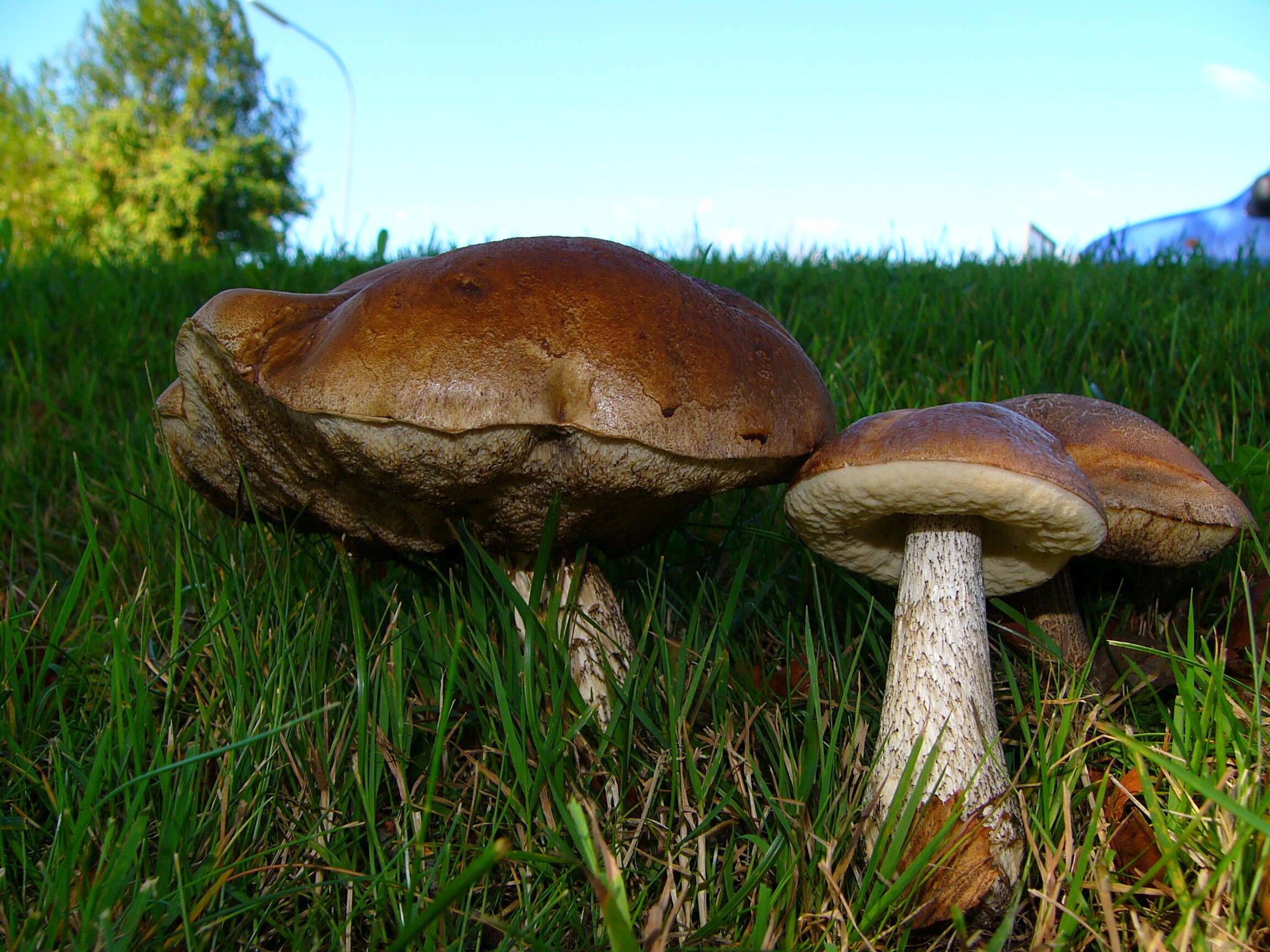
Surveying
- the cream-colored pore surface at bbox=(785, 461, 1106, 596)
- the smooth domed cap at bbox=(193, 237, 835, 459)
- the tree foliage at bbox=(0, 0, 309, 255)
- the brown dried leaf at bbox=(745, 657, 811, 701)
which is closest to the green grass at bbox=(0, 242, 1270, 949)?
the brown dried leaf at bbox=(745, 657, 811, 701)

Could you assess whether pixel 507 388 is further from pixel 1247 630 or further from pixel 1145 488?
pixel 1247 630

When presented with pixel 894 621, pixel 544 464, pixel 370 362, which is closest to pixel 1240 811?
pixel 894 621

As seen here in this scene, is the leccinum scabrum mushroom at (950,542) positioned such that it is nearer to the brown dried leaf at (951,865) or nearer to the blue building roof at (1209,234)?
the brown dried leaf at (951,865)

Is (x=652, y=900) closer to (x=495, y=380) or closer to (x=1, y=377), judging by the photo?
(x=495, y=380)

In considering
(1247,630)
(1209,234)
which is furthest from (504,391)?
(1209,234)

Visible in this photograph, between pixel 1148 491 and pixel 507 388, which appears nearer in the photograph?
pixel 507 388

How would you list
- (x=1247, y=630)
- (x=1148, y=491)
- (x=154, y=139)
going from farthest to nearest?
(x=154, y=139) → (x=1247, y=630) → (x=1148, y=491)

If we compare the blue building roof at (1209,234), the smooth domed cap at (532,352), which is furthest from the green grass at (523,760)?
the blue building roof at (1209,234)
